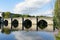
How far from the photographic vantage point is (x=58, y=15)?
81.7ft

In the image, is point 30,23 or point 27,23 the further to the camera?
point 27,23

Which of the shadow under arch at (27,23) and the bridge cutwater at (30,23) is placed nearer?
the bridge cutwater at (30,23)

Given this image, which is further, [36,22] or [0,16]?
[0,16]

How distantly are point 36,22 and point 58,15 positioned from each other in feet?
116

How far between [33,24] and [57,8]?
35.9 metres

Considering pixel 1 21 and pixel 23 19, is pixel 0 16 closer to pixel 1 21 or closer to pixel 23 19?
pixel 1 21

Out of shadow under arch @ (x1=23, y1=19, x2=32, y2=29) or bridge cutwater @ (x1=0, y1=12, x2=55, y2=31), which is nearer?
bridge cutwater @ (x1=0, y1=12, x2=55, y2=31)

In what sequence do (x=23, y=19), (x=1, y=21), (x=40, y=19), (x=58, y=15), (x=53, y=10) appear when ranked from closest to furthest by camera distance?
(x=58, y=15), (x=53, y=10), (x=40, y=19), (x=23, y=19), (x=1, y=21)

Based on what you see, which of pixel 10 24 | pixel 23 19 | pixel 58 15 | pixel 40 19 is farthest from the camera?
pixel 10 24

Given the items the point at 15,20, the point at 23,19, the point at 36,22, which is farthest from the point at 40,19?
the point at 15,20

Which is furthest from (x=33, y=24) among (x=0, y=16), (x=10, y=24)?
(x=0, y=16)

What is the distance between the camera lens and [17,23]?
70500 millimetres

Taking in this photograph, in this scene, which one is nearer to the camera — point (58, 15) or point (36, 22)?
point (58, 15)

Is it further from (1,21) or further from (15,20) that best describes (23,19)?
(1,21)
